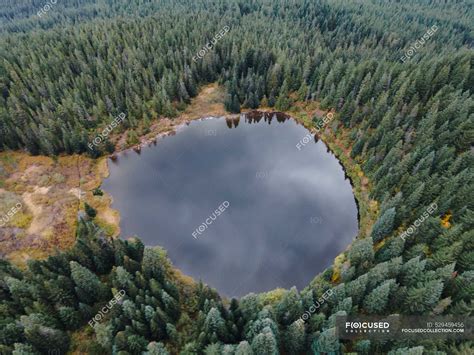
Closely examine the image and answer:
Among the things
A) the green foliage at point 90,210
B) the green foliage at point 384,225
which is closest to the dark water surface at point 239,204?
the green foliage at point 90,210

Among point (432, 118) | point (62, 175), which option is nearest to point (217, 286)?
point (62, 175)

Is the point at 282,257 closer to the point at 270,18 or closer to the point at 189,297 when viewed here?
the point at 189,297

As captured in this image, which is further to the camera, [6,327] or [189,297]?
[189,297]

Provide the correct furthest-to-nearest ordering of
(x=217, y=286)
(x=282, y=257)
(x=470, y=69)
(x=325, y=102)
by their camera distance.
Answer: (x=325, y=102) → (x=470, y=69) → (x=282, y=257) → (x=217, y=286)

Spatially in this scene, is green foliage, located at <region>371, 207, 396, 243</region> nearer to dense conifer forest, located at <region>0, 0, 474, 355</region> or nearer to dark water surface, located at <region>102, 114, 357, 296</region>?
dense conifer forest, located at <region>0, 0, 474, 355</region>

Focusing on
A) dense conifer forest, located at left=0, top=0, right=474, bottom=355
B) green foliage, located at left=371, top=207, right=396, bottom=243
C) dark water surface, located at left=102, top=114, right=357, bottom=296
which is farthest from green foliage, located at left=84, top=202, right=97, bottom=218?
green foliage, located at left=371, top=207, right=396, bottom=243

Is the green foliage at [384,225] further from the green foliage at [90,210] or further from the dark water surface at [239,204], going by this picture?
the green foliage at [90,210]

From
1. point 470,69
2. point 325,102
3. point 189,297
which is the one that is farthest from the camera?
point 325,102

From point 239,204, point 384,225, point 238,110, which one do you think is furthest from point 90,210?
point 384,225
